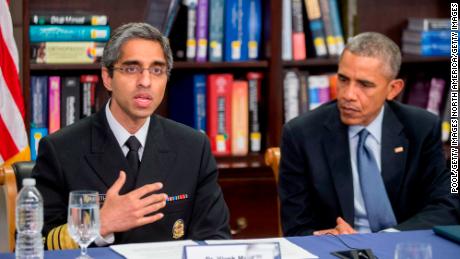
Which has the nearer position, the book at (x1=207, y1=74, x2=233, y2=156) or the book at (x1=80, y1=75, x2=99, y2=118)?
the book at (x1=80, y1=75, x2=99, y2=118)

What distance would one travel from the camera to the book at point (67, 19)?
13.3 feet

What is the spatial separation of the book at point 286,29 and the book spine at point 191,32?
440 mm

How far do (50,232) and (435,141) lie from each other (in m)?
1.54

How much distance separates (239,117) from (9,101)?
1.13 metres

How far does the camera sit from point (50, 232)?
2635 mm

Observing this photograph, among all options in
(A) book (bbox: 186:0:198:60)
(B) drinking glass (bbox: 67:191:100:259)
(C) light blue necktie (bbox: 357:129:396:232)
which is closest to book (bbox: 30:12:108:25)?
(A) book (bbox: 186:0:198:60)

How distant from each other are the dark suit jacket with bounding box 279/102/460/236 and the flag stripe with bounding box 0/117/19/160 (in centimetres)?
124

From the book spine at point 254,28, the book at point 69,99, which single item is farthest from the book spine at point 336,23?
the book at point 69,99

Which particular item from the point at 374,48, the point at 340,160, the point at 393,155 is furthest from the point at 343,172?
the point at 374,48

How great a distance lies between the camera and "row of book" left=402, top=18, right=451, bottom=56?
446cm

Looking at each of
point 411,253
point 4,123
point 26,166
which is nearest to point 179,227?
point 26,166

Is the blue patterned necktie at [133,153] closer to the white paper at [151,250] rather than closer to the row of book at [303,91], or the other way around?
the white paper at [151,250]

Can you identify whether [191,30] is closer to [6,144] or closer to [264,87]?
[264,87]

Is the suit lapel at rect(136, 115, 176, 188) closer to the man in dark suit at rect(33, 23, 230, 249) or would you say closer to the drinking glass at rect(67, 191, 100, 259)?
the man in dark suit at rect(33, 23, 230, 249)
